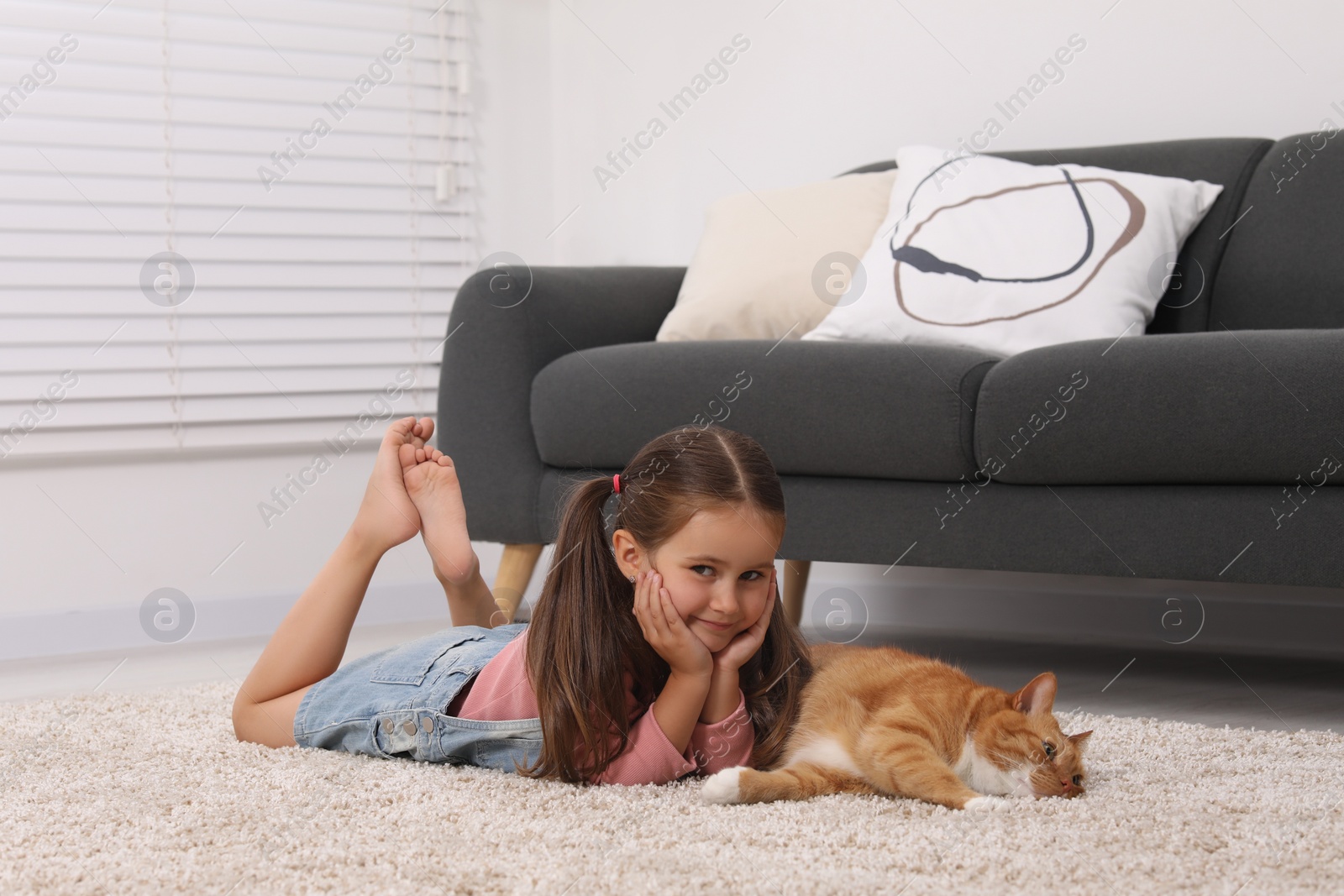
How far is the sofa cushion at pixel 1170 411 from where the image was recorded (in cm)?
148

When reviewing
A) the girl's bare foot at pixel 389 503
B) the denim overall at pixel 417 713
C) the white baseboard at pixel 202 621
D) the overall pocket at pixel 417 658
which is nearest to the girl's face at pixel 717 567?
the denim overall at pixel 417 713

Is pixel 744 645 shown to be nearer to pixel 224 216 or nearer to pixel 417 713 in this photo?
pixel 417 713

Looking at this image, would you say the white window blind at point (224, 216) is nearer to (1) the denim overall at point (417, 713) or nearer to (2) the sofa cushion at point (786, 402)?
(2) the sofa cushion at point (786, 402)

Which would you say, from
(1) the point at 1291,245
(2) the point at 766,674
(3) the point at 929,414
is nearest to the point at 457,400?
(3) the point at 929,414

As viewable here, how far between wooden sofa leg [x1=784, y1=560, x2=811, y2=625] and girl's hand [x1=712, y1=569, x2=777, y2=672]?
1.18 m

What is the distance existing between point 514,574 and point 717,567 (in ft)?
3.71

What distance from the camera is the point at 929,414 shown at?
1.74 metres

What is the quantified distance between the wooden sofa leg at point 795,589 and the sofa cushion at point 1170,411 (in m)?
0.80

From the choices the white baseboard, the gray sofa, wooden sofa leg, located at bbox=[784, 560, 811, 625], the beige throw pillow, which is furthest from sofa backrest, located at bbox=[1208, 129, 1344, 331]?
the white baseboard

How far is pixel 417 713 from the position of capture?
1.33m

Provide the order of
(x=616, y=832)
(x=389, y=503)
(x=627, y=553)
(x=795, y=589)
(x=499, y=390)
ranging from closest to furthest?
(x=616, y=832) → (x=627, y=553) → (x=389, y=503) → (x=499, y=390) → (x=795, y=589)

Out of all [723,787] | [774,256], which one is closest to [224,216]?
[774,256]

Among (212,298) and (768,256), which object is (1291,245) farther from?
(212,298)

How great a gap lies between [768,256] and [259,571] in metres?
1.51
